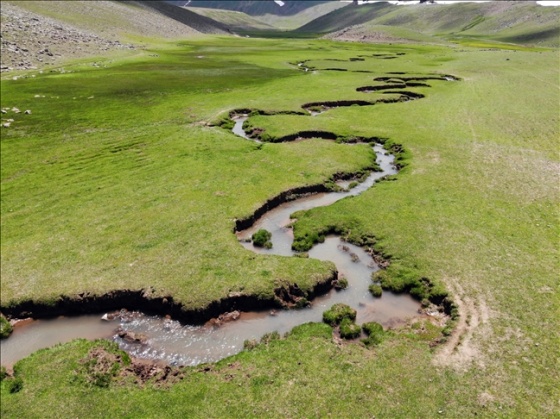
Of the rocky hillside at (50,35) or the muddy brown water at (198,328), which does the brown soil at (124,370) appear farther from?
the rocky hillside at (50,35)

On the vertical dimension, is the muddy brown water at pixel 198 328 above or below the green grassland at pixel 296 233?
below

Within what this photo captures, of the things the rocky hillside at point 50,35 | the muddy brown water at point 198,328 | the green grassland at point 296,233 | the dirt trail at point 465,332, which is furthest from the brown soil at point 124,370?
the rocky hillside at point 50,35

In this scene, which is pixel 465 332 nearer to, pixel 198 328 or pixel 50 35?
pixel 198 328

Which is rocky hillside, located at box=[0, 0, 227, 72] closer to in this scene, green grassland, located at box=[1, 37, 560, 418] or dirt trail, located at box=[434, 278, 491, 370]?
green grassland, located at box=[1, 37, 560, 418]

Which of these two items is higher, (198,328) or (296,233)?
(296,233)

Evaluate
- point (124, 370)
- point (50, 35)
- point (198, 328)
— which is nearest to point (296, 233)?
point (198, 328)

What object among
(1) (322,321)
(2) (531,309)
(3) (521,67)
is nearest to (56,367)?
(1) (322,321)
